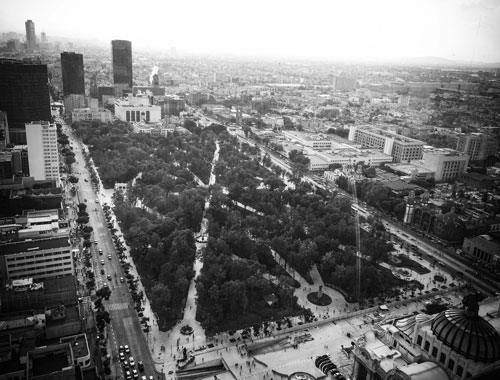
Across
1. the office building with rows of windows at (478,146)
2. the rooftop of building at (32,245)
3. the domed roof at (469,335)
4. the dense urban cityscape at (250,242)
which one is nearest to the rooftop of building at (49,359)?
the dense urban cityscape at (250,242)

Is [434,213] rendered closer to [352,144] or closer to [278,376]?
[278,376]

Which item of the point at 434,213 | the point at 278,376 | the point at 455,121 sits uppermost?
the point at 455,121

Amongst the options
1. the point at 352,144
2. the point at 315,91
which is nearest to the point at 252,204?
the point at 352,144

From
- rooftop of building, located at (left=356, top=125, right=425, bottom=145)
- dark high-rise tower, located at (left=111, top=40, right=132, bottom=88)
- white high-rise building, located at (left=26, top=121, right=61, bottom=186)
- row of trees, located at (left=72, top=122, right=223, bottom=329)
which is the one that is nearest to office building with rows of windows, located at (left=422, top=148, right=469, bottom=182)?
rooftop of building, located at (left=356, top=125, right=425, bottom=145)

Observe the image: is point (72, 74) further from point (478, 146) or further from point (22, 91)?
point (478, 146)

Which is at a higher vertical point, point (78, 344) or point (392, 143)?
Answer: point (392, 143)

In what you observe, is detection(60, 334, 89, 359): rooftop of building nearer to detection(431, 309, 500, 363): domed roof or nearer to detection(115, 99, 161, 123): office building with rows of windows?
detection(431, 309, 500, 363): domed roof

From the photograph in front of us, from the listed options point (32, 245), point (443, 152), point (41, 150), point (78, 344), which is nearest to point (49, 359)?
point (78, 344)
